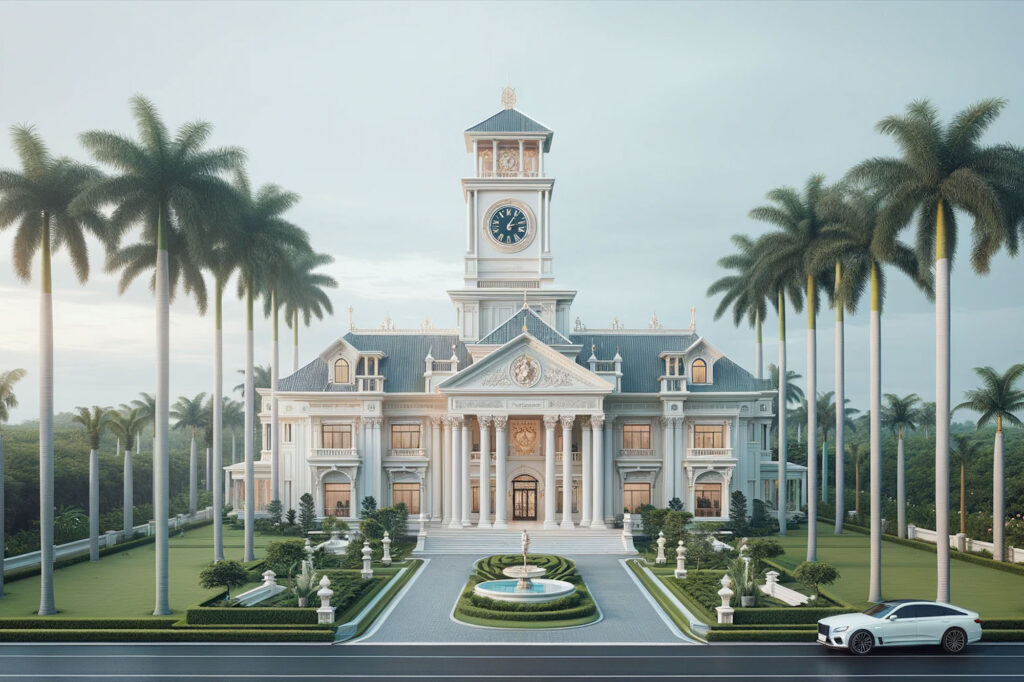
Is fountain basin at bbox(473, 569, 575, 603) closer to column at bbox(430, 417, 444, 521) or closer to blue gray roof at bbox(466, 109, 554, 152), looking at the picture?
column at bbox(430, 417, 444, 521)

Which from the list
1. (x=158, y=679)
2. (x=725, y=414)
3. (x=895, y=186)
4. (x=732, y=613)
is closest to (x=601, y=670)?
(x=732, y=613)

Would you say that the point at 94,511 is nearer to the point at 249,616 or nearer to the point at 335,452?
the point at 335,452

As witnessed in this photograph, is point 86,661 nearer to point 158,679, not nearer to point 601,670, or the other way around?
point 158,679

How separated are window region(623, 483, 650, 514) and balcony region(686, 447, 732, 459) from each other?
12.6 ft

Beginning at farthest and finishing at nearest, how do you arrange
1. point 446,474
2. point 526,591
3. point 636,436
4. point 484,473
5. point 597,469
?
point 636,436, point 446,474, point 597,469, point 484,473, point 526,591

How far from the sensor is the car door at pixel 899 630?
86.0ft


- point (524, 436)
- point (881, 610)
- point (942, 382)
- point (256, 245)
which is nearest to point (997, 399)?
point (942, 382)

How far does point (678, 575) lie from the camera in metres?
39.8

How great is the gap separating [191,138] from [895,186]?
28233 mm

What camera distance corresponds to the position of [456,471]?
2181 inches

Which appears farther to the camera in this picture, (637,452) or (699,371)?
(699,371)

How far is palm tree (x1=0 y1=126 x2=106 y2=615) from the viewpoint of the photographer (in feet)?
104

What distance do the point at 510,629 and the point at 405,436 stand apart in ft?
99.9

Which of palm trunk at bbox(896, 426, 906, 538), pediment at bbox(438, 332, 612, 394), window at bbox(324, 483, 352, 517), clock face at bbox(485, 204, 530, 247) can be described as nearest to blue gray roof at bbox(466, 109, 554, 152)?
clock face at bbox(485, 204, 530, 247)
